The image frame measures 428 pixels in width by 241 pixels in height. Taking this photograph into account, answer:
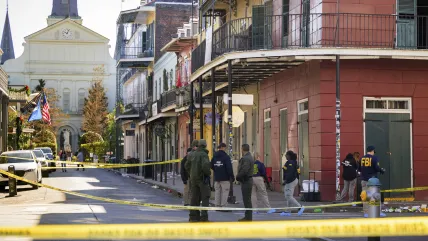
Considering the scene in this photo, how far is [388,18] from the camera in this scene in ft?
75.2

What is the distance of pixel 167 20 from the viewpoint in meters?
→ 57.1

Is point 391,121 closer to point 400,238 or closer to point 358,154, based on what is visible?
point 358,154

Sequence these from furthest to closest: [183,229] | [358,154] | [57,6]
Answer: [57,6] → [358,154] → [183,229]

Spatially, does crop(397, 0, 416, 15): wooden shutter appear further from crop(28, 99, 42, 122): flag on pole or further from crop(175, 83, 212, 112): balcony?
crop(28, 99, 42, 122): flag on pole

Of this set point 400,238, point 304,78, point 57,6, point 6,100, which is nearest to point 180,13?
point 6,100

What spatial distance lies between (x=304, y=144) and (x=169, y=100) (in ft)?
76.6

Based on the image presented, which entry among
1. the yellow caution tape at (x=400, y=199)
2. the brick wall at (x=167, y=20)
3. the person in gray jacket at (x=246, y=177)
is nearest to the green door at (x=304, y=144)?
the yellow caution tape at (x=400, y=199)

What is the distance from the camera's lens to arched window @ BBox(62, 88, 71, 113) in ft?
354

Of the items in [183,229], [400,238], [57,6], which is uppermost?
[57,6]

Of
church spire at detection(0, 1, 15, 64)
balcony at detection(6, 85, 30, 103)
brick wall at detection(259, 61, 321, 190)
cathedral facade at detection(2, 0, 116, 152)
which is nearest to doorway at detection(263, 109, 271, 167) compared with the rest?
brick wall at detection(259, 61, 321, 190)

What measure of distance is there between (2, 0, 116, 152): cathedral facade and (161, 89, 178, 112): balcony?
5827cm

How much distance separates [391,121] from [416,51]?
2287 millimetres

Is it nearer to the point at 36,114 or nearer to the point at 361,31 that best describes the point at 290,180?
the point at 361,31

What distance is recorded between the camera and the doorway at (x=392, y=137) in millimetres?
23156
